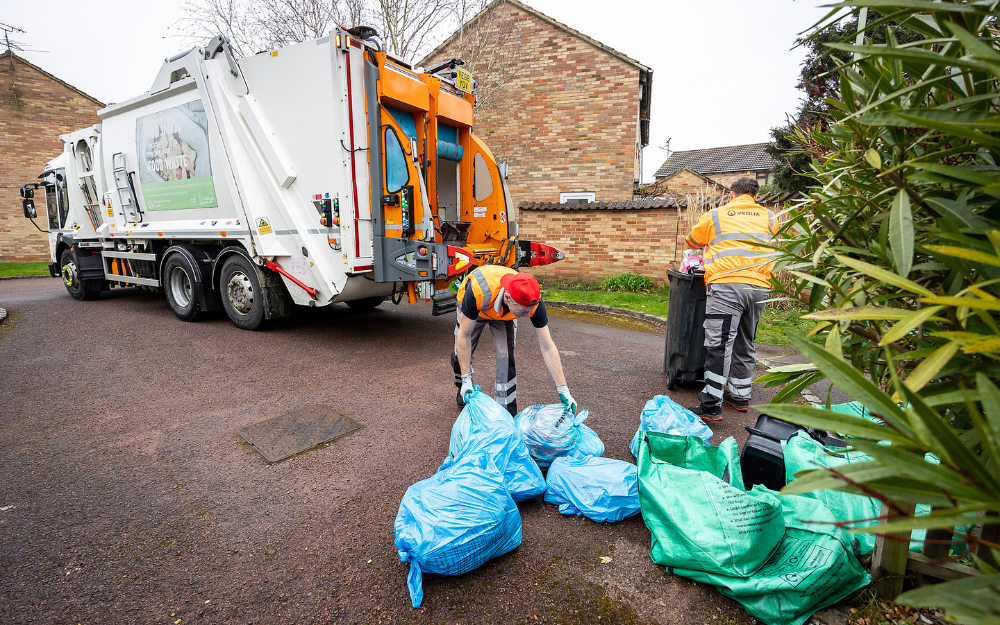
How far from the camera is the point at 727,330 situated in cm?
346

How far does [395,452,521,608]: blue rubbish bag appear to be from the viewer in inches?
70.6

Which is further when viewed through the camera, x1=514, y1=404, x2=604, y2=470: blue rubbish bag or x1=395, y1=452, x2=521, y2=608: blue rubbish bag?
x1=514, y1=404, x2=604, y2=470: blue rubbish bag

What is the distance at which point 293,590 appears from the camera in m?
1.88

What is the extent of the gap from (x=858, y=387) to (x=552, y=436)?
1.85 m

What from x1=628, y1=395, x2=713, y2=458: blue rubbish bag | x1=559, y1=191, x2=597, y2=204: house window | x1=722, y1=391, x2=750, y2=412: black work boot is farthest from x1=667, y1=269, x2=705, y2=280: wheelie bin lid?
x1=559, y1=191, x2=597, y2=204: house window

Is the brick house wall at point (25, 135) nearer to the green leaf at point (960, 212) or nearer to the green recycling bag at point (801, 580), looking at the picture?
the green recycling bag at point (801, 580)

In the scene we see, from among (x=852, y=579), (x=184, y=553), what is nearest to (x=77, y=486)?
(x=184, y=553)

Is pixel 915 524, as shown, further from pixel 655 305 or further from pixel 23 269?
pixel 23 269

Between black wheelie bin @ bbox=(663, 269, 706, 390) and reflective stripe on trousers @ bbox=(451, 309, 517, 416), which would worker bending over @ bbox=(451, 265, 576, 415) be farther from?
black wheelie bin @ bbox=(663, 269, 706, 390)

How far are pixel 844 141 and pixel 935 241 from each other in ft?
1.54

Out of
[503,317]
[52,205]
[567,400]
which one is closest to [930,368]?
[567,400]

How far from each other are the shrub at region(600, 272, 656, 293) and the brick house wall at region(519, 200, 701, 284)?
0.12 metres

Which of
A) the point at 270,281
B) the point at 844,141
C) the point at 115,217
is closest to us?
the point at 844,141

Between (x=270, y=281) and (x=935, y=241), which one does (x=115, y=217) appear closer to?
(x=270, y=281)
